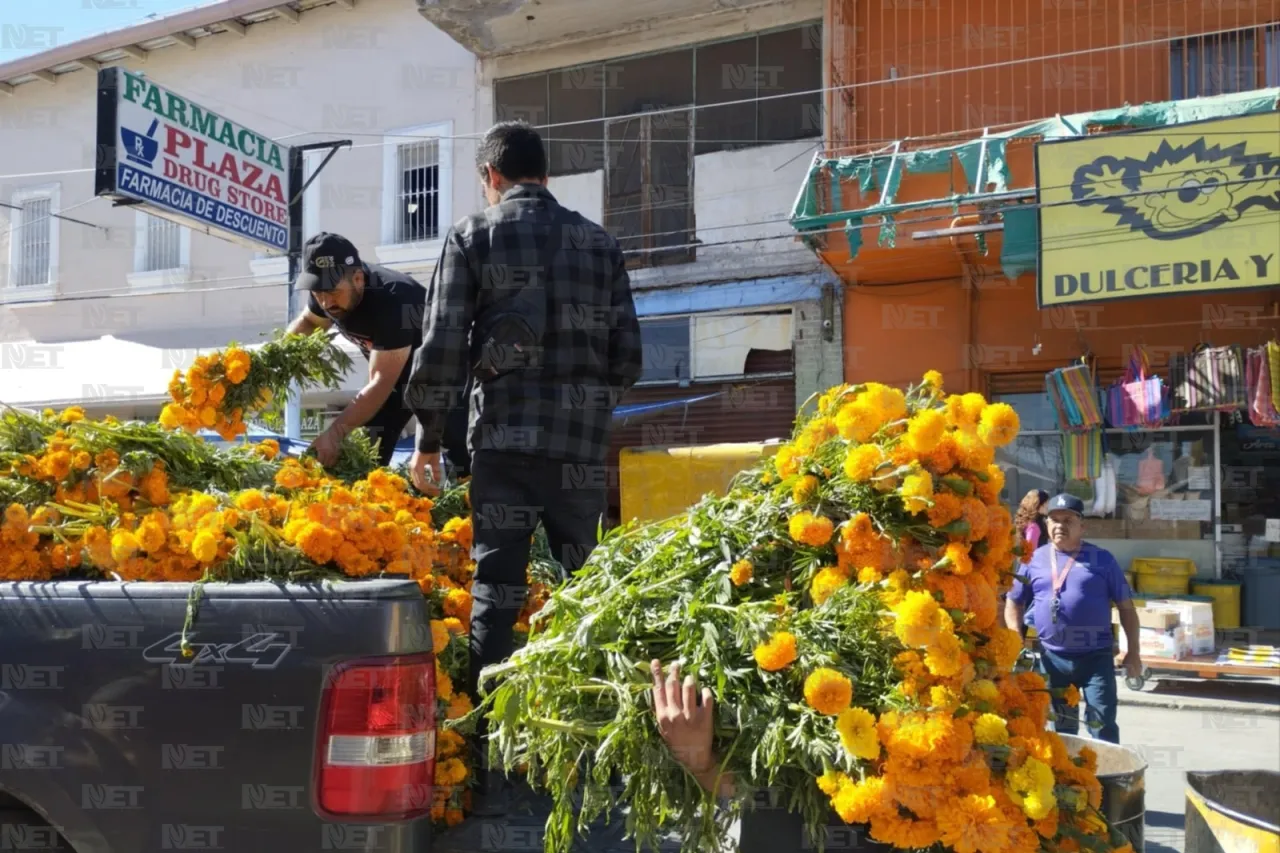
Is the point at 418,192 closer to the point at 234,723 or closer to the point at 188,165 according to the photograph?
the point at 188,165

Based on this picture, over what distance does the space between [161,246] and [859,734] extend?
589 inches

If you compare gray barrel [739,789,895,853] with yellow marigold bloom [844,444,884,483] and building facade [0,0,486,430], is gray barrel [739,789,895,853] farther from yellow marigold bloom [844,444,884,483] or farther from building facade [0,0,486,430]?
building facade [0,0,486,430]

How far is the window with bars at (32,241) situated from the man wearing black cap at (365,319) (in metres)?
13.3

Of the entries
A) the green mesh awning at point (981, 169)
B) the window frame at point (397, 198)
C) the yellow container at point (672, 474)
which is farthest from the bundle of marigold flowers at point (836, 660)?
the window frame at point (397, 198)

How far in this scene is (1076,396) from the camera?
9812 millimetres

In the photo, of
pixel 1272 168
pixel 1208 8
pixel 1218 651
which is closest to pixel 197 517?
pixel 1272 168

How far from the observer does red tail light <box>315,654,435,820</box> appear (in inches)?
84.4

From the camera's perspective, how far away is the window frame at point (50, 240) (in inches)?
599

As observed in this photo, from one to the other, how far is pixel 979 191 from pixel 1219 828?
7.75 meters

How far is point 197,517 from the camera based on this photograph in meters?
2.69

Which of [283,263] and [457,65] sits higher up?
[457,65]

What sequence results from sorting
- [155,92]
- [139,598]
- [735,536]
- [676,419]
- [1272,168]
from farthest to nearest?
[676,419], [155,92], [1272,168], [735,536], [139,598]

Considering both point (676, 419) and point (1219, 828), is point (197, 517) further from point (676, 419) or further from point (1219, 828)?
point (676, 419)

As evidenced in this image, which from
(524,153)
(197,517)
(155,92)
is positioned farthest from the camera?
(155,92)
